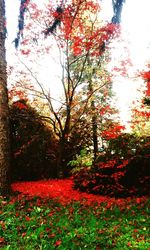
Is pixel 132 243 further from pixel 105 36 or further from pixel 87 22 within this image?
pixel 87 22

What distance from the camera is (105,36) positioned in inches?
595

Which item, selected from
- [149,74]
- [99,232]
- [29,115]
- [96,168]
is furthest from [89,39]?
[99,232]

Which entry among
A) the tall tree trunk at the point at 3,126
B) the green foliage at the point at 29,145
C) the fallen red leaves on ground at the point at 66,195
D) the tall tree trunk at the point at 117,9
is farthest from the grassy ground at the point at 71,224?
the green foliage at the point at 29,145

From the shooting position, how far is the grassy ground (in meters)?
5.02

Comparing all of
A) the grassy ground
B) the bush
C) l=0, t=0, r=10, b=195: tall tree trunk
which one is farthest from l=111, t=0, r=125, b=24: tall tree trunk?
the bush

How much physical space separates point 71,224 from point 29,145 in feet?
25.6

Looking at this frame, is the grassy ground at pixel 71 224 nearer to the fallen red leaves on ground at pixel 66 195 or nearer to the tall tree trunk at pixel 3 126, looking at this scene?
the fallen red leaves on ground at pixel 66 195

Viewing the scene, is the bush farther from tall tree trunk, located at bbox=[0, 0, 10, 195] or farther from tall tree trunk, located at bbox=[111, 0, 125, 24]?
tall tree trunk, located at bbox=[111, 0, 125, 24]

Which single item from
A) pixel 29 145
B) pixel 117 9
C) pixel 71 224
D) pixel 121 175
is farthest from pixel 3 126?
pixel 117 9

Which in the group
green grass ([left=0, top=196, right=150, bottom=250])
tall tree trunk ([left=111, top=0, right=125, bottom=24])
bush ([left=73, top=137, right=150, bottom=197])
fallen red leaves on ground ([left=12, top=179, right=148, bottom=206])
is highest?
tall tree trunk ([left=111, top=0, right=125, bottom=24])

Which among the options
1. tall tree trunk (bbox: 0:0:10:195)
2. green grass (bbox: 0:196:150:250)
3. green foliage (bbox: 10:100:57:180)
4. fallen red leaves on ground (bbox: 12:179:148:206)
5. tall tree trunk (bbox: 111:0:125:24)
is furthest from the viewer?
green foliage (bbox: 10:100:57:180)

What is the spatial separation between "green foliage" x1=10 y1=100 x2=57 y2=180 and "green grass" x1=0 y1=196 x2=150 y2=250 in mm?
5304

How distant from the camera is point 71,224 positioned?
20.0 ft

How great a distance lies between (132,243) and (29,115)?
9.94 meters
